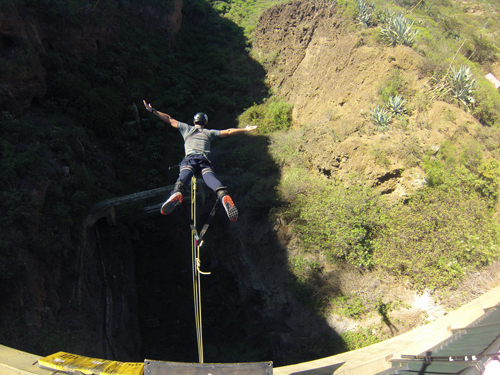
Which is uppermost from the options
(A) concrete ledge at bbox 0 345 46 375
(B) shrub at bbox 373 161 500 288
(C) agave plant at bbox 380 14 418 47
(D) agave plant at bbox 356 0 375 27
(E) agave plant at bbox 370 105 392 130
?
(D) agave plant at bbox 356 0 375 27

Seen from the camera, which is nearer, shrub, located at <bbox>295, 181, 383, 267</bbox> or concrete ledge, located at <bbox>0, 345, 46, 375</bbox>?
concrete ledge, located at <bbox>0, 345, 46, 375</bbox>

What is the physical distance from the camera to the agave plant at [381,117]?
8.73 meters

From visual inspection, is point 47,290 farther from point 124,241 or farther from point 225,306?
point 225,306

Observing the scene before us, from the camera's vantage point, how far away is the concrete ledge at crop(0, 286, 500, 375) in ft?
13.2

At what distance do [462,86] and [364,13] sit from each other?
5.21m

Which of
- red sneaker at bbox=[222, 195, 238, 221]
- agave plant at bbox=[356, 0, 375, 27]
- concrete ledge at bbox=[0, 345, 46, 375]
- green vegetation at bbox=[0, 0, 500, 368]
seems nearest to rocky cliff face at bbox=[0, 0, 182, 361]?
green vegetation at bbox=[0, 0, 500, 368]

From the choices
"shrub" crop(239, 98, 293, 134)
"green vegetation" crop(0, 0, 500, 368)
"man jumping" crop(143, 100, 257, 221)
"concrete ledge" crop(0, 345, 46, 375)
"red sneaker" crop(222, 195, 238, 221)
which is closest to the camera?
"concrete ledge" crop(0, 345, 46, 375)

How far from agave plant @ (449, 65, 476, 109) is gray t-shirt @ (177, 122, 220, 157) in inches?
323

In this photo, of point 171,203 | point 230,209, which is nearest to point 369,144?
point 230,209

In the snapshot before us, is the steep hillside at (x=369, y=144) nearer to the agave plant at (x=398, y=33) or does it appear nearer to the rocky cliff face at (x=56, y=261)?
the agave plant at (x=398, y=33)

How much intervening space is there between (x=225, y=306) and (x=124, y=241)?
15.1 feet

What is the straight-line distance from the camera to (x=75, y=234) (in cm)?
828

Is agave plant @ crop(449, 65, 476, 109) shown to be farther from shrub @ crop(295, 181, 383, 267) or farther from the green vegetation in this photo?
shrub @ crop(295, 181, 383, 267)

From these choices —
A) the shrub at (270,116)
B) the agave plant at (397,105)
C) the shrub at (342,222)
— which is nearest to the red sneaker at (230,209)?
the shrub at (342,222)
